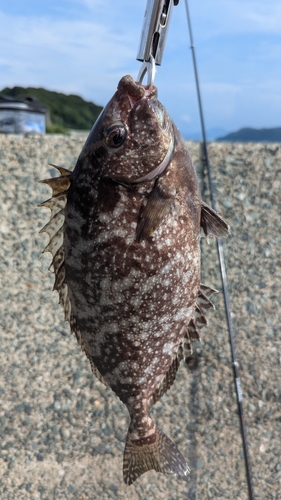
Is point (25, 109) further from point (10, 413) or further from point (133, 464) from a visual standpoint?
point (133, 464)

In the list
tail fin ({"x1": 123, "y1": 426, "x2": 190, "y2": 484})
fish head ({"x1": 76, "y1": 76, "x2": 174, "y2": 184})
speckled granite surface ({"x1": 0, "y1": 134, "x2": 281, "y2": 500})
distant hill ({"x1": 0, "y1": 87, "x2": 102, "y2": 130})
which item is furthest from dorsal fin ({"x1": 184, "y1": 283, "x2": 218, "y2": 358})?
distant hill ({"x1": 0, "y1": 87, "x2": 102, "y2": 130})

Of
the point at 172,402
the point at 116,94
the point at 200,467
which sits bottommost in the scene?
the point at 200,467

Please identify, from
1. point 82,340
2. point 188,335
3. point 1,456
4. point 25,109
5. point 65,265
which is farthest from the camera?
point 25,109

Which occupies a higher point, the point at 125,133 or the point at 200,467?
the point at 125,133

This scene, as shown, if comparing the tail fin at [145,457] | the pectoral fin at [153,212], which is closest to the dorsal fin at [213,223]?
the pectoral fin at [153,212]

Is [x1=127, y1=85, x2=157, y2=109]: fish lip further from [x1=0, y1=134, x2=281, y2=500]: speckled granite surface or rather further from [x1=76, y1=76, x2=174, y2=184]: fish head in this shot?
[x1=0, y1=134, x2=281, y2=500]: speckled granite surface

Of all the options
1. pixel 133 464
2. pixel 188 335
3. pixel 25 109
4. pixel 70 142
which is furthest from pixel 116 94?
pixel 25 109

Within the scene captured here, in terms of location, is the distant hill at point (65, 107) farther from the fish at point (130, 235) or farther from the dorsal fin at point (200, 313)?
the fish at point (130, 235)

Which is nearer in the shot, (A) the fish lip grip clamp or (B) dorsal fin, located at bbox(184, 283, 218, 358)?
(A) the fish lip grip clamp

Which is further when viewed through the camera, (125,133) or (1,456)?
(1,456)
